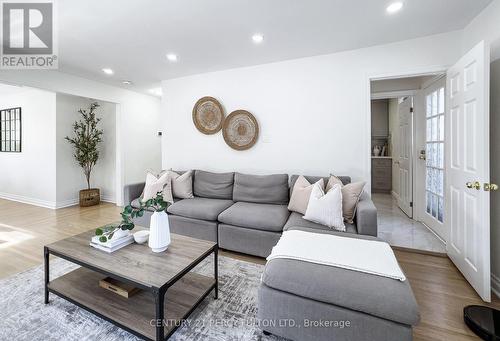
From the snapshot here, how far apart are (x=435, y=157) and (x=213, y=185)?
3.08m

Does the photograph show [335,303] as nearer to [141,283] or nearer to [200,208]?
[141,283]

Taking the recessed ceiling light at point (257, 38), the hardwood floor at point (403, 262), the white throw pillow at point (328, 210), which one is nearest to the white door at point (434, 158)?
the hardwood floor at point (403, 262)

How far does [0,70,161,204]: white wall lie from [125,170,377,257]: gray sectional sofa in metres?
1.83

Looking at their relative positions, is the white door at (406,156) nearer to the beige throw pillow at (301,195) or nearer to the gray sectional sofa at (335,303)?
the beige throw pillow at (301,195)

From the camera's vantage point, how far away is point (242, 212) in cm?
265

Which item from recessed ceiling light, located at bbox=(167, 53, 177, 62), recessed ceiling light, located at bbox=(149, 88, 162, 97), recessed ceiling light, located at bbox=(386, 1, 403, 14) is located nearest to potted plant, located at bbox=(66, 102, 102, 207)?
recessed ceiling light, located at bbox=(149, 88, 162, 97)

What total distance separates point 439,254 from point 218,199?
8.83 ft

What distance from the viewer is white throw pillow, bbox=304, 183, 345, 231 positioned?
218 centimetres

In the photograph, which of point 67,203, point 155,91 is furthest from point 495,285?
point 67,203

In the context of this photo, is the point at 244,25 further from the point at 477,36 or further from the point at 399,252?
the point at 399,252

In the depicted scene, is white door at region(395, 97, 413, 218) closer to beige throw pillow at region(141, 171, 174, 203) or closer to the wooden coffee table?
the wooden coffee table

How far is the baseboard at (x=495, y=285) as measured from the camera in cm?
188

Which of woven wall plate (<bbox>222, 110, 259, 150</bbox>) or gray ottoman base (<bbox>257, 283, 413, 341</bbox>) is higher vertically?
woven wall plate (<bbox>222, 110, 259, 150</bbox>)

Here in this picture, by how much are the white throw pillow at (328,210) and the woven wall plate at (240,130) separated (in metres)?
1.52
